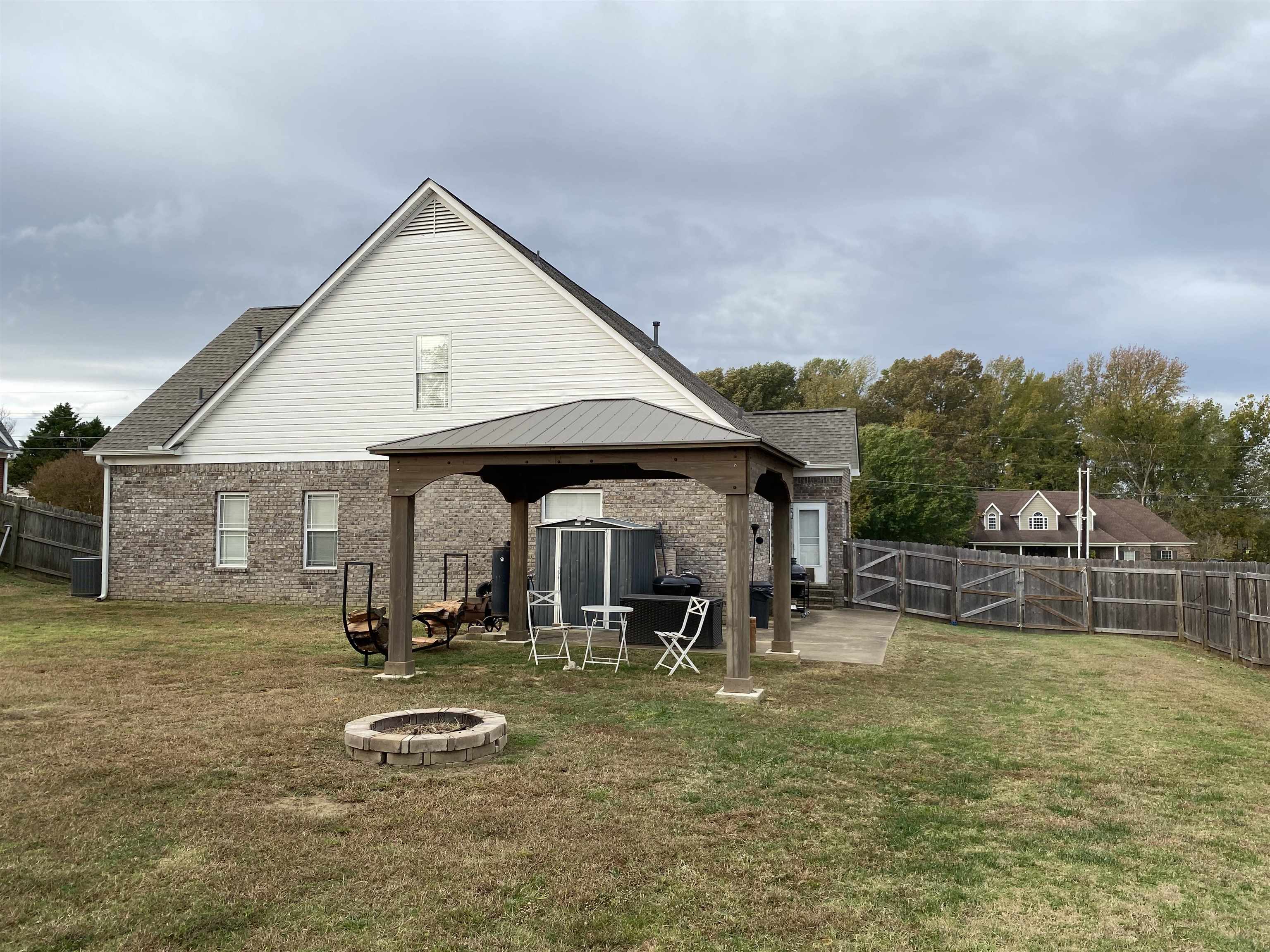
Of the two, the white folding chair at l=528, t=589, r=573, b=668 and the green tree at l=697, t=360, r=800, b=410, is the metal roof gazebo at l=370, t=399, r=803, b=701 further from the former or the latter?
the green tree at l=697, t=360, r=800, b=410

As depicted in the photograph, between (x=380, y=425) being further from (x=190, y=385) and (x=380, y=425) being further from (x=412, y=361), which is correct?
(x=190, y=385)

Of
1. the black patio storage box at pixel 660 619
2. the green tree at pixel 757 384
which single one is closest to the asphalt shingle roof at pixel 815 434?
the black patio storage box at pixel 660 619

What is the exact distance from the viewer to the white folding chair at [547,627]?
11141mm

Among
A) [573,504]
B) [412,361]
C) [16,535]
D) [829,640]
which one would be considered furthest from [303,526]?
[829,640]

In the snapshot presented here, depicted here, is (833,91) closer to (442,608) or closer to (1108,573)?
(442,608)

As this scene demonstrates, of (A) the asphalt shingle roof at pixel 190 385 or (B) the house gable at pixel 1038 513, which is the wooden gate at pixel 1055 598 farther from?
(B) the house gable at pixel 1038 513

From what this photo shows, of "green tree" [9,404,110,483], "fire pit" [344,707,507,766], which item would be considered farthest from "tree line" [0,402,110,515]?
"fire pit" [344,707,507,766]

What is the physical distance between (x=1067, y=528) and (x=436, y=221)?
4282 centimetres

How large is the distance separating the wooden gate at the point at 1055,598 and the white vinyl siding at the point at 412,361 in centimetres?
882

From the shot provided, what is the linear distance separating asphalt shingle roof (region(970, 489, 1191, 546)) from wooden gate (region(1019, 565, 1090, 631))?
105 ft

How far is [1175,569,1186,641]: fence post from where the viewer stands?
53.4 ft

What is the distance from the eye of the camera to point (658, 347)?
21922mm

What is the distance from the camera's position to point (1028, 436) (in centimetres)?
5572

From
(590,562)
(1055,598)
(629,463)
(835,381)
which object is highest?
(835,381)
